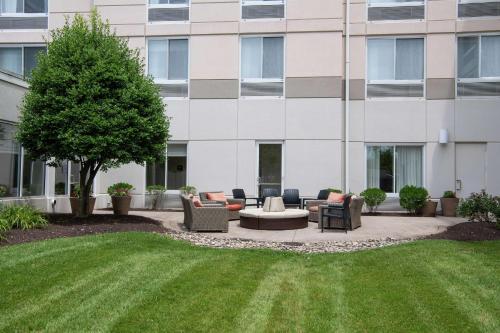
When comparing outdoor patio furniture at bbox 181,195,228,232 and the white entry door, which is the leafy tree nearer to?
outdoor patio furniture at bbox 181,195,228,232

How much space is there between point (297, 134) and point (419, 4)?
21.7 ft

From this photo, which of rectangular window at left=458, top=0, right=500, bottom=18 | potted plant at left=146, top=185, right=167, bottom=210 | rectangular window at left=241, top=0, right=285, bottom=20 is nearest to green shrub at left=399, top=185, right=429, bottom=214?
rectangular window at left=458, top=0, right=500, bottom=18

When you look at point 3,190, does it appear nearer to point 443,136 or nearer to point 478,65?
point 443,136

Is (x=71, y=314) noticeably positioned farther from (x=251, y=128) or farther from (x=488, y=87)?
(x=488, y=87)

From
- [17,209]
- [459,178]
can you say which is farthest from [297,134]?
[17,209]

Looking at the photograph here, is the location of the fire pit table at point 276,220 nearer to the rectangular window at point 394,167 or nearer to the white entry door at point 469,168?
the rectangular window at point 394,167

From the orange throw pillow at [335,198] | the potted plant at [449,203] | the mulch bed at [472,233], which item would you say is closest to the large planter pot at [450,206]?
the potted plant at [449,203]

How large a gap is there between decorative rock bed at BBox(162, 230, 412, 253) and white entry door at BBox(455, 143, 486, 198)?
7.62 m

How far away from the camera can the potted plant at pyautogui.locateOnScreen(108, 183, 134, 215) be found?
1627 centimetres

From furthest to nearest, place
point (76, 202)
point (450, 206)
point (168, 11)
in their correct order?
point (168, 11), point (450, 206), point (76, 202)

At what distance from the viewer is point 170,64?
1852cm

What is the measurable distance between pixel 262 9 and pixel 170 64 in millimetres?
4085

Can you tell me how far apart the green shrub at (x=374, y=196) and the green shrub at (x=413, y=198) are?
665 mm

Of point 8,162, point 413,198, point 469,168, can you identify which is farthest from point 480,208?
point 8,162
